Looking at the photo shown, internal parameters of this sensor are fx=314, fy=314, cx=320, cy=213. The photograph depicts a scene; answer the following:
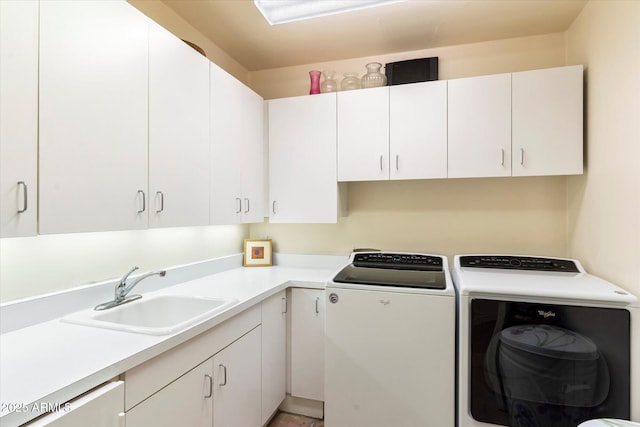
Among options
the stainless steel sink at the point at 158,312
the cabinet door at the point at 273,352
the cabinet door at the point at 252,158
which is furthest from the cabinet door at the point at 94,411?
the cabinet door at the point at 252,158

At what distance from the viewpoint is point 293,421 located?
2.11m

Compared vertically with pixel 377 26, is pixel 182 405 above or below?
below

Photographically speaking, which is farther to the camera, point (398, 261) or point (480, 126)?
point (398, 261)

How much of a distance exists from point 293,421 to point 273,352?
56 centimetres

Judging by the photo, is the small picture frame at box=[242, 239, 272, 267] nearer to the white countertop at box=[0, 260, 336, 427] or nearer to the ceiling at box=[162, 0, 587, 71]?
the white countertop at box=[0, 260, 336, 427]

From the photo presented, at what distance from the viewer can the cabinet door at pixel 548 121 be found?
1.86 meters

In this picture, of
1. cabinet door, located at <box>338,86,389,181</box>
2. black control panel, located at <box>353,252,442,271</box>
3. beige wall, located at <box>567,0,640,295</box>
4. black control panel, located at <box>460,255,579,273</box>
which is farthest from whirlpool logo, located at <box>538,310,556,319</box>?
cabinet door, located at <box>338,86,389,181</box>

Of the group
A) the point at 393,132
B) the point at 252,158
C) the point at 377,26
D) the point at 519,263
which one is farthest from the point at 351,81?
the point at 519,263

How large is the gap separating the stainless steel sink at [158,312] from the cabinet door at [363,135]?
1.24 meters

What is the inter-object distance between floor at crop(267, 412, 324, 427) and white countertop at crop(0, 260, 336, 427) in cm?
106

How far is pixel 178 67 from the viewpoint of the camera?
1594 mm

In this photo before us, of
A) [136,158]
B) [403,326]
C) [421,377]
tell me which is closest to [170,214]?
[136,158]

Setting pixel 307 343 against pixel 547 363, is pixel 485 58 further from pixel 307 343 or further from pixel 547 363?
pixel 307 343

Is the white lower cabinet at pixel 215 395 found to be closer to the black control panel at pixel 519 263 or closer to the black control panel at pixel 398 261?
the black control panel at pixel 398 261
